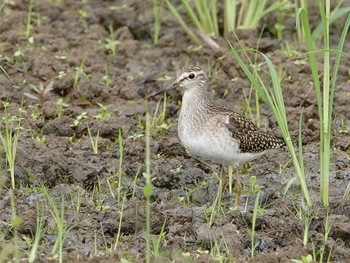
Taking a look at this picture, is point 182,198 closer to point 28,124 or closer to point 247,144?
point 247,144

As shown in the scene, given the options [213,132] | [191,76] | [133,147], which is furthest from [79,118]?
[213,132]

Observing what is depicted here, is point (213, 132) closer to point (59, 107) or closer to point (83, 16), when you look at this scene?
point (59, 107)

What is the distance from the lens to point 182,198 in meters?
8.61

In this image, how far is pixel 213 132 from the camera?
880cm

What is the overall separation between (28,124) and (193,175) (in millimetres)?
1830

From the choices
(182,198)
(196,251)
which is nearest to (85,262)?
(196,251)

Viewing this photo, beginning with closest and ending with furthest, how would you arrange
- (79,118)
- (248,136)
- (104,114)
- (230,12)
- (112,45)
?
(248,136) → (79,118) → (104,114) → (112,45) → (230,12)

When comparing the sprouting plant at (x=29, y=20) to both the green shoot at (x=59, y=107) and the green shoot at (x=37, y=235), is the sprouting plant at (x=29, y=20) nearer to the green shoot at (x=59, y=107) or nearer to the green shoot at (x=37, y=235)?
the green shoot at (x=59, y=107)

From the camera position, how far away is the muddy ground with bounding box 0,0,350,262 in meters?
7.63

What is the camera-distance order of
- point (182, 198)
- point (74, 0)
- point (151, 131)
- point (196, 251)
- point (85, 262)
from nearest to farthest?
point (85, 262)
point (196, 251)
point (182, 198)
point (151, 131)
point (74, 0)

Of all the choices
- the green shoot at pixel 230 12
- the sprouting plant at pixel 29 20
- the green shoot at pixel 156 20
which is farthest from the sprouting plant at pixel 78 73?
the green shoot at pixel 230 12

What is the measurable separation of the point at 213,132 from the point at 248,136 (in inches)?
14.0

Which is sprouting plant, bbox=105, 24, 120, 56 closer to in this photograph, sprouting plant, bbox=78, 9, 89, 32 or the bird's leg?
sprouting plant, bbox=78, 9, 89, 32

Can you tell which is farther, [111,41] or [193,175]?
[111,41]
